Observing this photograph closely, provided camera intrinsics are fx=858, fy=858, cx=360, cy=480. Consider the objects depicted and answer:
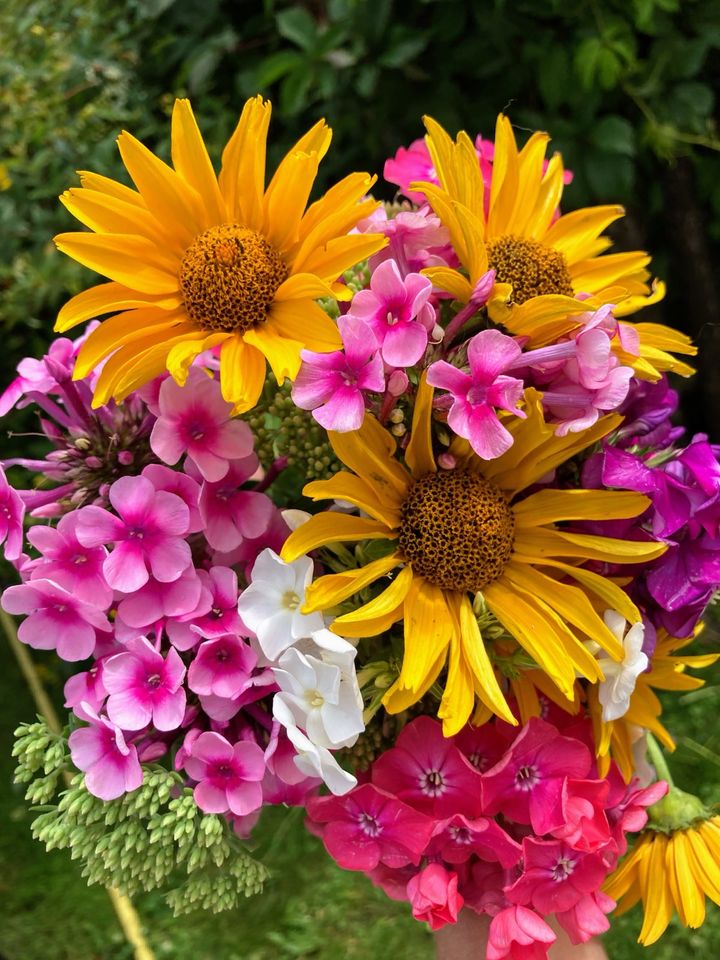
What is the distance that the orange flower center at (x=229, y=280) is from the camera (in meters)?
0.53

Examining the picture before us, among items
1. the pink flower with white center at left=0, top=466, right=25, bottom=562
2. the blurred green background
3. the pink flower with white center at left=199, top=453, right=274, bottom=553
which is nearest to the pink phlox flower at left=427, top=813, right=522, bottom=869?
the pink flower with white center at left=199, top=453, right=274, bottom=553

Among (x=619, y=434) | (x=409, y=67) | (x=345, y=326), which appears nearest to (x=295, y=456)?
(x=345, y=326)

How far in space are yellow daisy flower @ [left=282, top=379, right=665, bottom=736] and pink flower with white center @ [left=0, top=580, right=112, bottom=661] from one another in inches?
5.8

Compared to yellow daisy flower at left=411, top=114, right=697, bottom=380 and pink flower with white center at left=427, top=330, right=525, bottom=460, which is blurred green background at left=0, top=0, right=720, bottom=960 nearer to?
yellow daisy flower at left=411, top=114, right=697, bottom=380

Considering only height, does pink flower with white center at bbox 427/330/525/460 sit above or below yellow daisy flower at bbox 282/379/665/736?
above

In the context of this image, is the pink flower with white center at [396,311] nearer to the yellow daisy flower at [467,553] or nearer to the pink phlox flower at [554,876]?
the yellow daisy flower at [467,553]

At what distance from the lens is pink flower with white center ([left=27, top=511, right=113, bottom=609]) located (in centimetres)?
55

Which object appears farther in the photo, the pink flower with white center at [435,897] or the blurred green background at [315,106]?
the blurred green background at [315,106]

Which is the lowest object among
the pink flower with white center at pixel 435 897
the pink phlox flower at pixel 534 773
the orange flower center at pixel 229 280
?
the pink flower with white center at pixel 435 897

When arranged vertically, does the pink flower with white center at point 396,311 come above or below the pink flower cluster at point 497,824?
above

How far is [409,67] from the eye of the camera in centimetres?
116

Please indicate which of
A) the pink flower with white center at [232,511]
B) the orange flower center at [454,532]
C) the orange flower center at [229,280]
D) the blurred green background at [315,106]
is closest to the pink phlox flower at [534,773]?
the orange flower center at [454,532]

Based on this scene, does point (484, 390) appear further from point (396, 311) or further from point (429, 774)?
point (429, 774)

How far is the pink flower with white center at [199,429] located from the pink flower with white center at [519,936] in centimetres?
34
